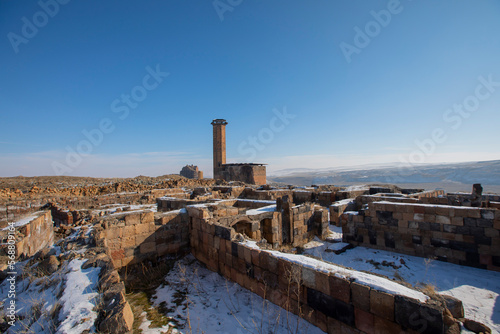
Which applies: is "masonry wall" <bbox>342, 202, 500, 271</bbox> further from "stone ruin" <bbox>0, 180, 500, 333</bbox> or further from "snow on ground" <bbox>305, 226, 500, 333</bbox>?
"snow on ground" <bbox>305, 226, 500, 333</bbox>

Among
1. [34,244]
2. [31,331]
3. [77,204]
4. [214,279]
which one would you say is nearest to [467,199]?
[214,279]

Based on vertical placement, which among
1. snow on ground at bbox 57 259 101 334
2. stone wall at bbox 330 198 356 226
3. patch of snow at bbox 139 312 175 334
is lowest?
patch of snow at bbox 139 312 175 334

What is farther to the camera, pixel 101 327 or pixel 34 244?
pixel 34 244

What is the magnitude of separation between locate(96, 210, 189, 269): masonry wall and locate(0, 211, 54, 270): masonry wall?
167 cm

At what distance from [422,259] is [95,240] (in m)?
9.60

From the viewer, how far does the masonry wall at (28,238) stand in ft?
18.1

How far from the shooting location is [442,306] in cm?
271

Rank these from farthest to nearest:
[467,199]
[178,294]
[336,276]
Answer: [467,199] → [178,294] → [336,276]

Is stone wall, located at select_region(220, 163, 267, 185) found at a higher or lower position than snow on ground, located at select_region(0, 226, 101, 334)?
higher

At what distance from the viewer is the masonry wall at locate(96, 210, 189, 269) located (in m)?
6.44

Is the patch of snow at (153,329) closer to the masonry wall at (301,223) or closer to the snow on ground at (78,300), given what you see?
the snow on ground at (78,300)

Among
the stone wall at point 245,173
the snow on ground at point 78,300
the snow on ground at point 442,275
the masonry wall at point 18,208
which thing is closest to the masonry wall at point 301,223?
the snow on ground at point 442,275

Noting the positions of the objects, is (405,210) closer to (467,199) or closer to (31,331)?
(467,199)

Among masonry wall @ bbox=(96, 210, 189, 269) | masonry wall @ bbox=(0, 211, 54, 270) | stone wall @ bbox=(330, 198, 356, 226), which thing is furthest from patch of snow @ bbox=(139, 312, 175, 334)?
stone wall @ bbox=(330, 198, 356, 226)
